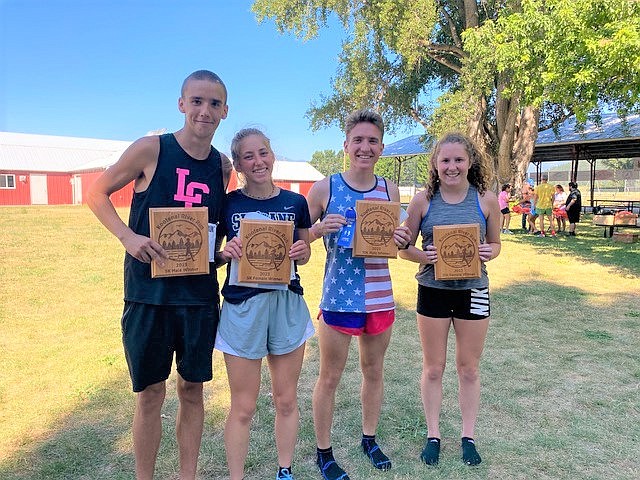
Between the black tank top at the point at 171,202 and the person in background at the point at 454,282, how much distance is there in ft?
4.00

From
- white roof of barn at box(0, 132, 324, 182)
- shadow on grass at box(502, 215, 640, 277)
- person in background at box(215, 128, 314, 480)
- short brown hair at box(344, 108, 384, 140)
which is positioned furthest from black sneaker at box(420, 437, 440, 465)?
white roof of barn at box(0, 132, 324, 182)

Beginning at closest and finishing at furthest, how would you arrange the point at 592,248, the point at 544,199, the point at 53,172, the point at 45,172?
the point at 592,248, the point at 544,199, the point at 45,172, the point at 53,172

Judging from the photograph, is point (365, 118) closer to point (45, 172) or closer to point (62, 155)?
point (45, 172)

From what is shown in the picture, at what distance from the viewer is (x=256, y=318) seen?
2268 millimetres

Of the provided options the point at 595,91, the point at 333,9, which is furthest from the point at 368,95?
the point at 595,91

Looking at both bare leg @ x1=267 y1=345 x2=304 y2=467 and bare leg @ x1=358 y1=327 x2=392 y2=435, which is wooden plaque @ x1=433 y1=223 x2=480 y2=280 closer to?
bare leg @ x1=358 y1=327 x2=392 y2=435

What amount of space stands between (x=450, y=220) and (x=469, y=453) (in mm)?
1448

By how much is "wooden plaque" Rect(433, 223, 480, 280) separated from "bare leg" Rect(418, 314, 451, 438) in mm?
Answer: 324

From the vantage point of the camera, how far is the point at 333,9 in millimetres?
17688

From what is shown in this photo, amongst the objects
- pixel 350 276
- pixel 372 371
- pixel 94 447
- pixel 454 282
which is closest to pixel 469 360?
pixel 454 282

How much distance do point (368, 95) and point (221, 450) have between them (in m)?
19.5

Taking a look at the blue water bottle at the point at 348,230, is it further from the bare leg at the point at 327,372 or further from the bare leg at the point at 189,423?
the bare leg at the point at 189,423

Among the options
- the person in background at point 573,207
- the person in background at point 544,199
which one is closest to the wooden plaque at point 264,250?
the person in background at point 544,199

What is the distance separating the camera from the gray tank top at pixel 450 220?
2746 millimetres
